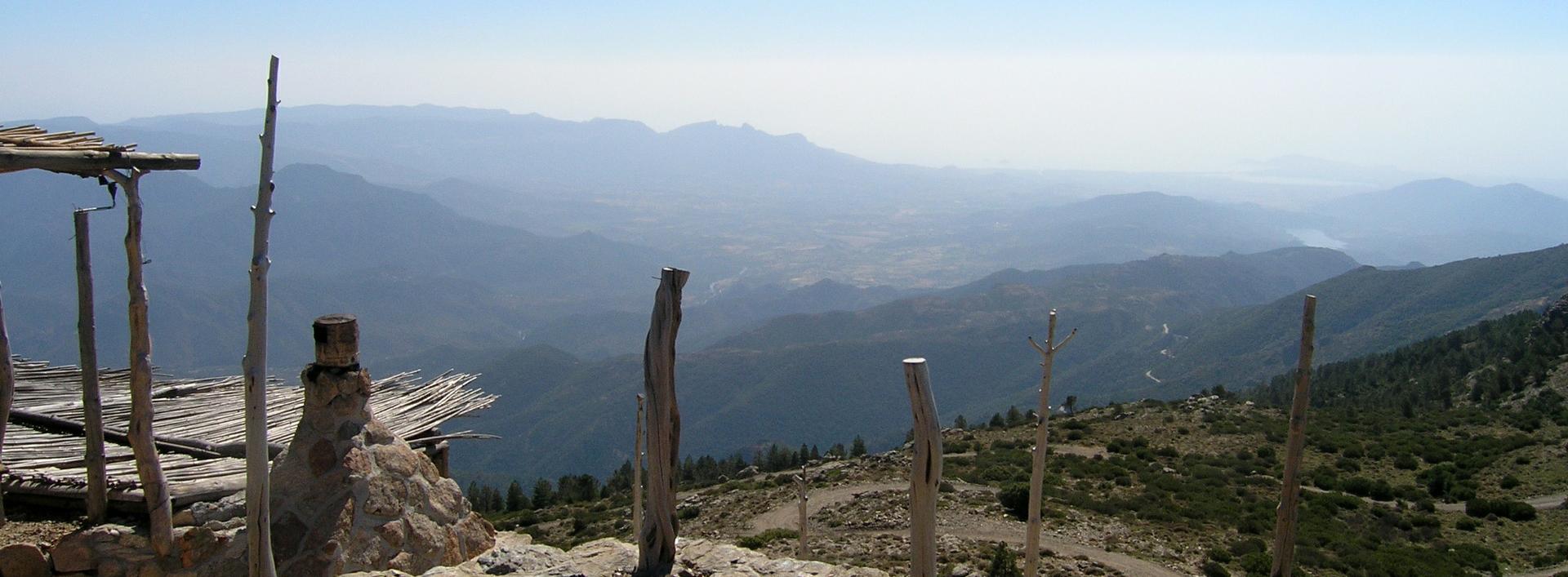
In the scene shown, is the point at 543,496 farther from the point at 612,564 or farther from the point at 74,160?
the point at 74,160

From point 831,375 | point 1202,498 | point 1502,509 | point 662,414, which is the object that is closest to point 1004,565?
point 662,414

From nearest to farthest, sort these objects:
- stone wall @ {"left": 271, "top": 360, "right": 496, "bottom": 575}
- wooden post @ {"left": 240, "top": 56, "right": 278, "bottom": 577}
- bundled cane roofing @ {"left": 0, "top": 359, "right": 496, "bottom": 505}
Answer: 1. wooden post @ {"left": 240, "top": 56, "right": 278, "bottom": 577}
2. stone wall @ {"left": 271, "top": 360, "right": 496, "bottom": 575}
3. bundled cane roofing @ {"left": 0, "top": 359, "right": 496, "bottom": 505}

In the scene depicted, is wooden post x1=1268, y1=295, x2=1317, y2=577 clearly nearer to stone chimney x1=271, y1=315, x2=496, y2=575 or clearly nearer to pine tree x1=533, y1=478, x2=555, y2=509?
stone chimney x1=271, y1=315, x2=496, y2=575

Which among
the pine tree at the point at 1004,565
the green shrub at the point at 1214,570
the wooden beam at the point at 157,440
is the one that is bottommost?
the green shrub at the point at 1214,570

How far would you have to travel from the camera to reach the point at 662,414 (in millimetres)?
6742

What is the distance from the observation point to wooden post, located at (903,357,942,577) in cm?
600

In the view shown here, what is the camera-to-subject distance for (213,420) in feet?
33.9

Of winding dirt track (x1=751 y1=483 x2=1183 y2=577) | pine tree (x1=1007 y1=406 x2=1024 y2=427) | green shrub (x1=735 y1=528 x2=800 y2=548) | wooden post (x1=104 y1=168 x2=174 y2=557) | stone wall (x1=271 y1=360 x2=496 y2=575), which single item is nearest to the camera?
wooden post (x1=104 y1=168 x2=174 y2=557)

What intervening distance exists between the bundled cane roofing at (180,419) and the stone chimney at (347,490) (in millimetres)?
954

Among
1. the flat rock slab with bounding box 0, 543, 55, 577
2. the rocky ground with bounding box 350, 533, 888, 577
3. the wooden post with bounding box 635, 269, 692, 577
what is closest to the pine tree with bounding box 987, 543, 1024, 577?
the rocky ground with bounding box 350, 533, 888, 577

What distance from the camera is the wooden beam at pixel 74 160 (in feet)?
23.1

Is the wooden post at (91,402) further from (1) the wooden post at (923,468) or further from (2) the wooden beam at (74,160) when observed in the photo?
(1) the wooden post at (923,468)

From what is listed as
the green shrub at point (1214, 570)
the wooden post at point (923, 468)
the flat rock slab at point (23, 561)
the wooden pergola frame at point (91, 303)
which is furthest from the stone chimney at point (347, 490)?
the green shrub at point (1214, 570)

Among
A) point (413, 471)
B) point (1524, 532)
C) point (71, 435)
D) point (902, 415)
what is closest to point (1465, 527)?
point (1524, 532)
